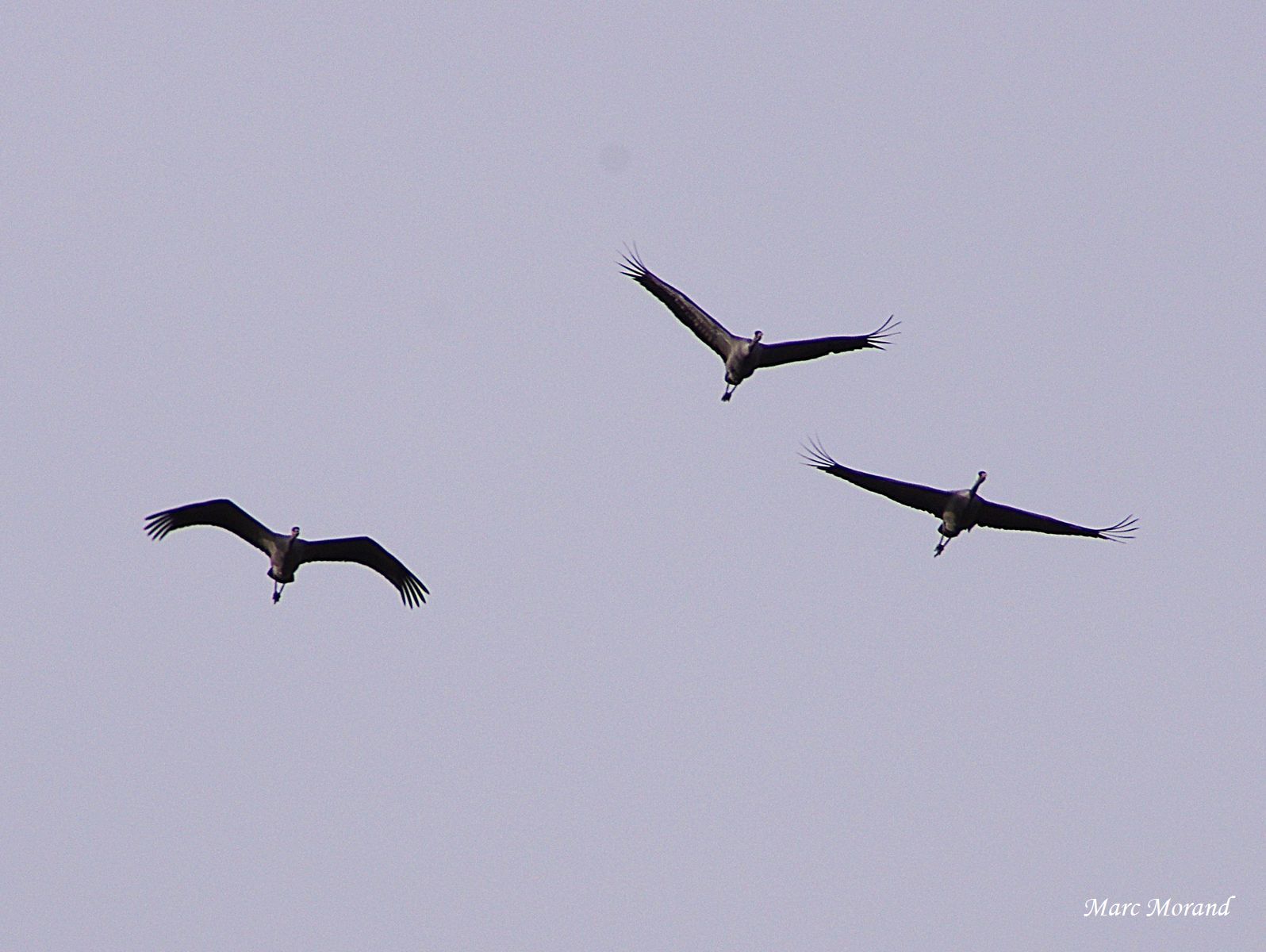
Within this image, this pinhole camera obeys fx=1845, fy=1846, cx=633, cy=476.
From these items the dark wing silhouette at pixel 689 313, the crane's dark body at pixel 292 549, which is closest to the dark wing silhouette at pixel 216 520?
the crane's dark body at pixel 292 549

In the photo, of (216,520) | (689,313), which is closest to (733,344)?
(689,313)

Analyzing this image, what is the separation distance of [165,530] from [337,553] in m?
3.15

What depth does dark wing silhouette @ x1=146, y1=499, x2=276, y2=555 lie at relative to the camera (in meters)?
32.3

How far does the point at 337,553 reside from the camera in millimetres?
33688

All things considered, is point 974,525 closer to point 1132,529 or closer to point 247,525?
point 1132,529

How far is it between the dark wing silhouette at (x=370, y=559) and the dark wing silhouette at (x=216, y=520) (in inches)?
33.0

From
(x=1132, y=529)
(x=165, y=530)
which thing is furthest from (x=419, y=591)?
(x=1132, y=529)

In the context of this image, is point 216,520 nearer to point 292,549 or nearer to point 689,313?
point 292,549

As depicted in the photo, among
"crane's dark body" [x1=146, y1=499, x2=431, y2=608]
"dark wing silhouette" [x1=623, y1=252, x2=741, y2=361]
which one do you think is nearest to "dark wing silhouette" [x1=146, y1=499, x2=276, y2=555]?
"crane's dark body" [x1=146, y1=499, x2=431, y2=608]

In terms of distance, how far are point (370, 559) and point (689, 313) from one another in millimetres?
7407

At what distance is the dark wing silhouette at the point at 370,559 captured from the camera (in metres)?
33.3

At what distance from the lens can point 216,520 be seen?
33250 millimetres

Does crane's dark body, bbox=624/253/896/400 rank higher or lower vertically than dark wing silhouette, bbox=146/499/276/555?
higher

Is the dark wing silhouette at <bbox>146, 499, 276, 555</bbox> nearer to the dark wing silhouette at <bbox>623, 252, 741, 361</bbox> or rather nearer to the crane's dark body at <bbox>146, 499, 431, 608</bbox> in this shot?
the crane's dark body at <bbox>146, 499, 431, 608</bbox>
